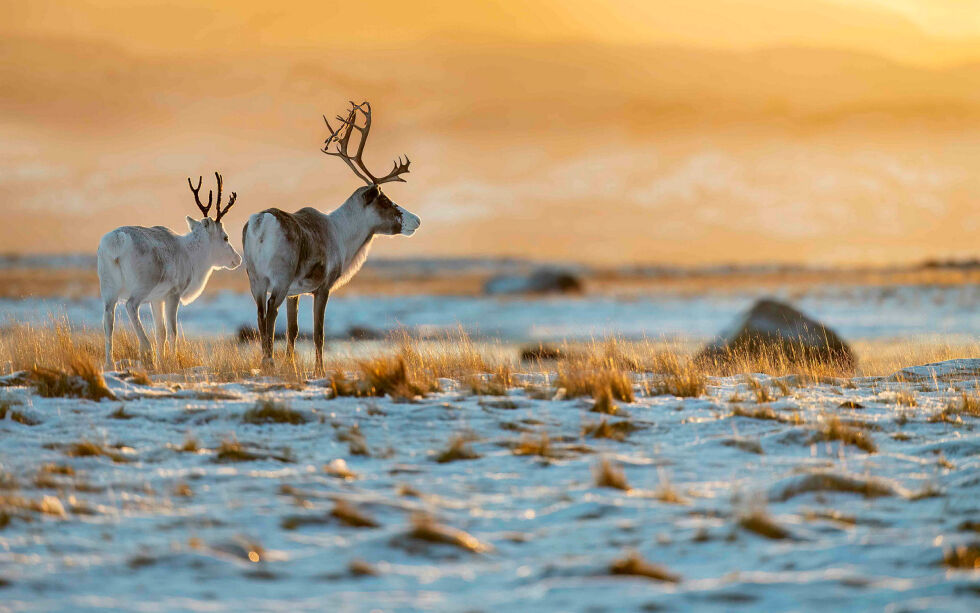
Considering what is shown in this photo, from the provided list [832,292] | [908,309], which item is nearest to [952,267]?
[832,292]

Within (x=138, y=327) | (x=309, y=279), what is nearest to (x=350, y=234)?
(x=309, y=279)

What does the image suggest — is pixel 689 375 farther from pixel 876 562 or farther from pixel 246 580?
pixel 246 580

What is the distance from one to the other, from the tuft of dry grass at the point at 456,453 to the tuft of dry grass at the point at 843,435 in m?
2.69

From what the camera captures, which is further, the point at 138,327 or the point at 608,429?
the point at 138,327

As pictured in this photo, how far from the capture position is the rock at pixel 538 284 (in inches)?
2397

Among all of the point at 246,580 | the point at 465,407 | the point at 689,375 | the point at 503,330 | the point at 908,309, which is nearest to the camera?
the point at 246,580

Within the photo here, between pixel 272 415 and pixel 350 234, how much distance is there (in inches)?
213

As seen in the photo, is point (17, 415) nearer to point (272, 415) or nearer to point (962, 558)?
point (272, 415)

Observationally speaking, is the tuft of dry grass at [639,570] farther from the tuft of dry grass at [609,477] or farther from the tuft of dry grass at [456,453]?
the tuft of dry grass at [456,453]

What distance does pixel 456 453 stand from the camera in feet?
24.3

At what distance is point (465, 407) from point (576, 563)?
398 centimetres

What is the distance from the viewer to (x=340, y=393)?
9.48m

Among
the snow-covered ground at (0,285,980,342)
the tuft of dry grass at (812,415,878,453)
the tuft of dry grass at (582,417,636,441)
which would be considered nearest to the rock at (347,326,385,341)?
the snow-covered ground at (0,285,980,342)

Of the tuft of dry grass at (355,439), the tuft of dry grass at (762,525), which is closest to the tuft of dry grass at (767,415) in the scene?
the tuft of dry grass at (762,525)
